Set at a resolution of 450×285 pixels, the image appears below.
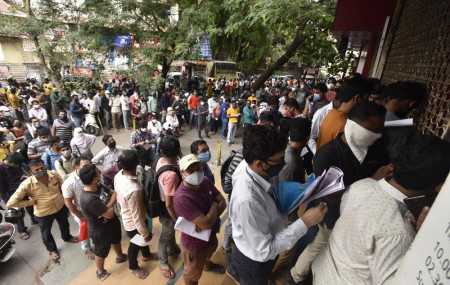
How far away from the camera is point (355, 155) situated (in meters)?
2.08

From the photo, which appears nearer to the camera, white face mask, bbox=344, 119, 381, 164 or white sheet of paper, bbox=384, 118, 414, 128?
white face mask, bbox=344, 119, 381, 164

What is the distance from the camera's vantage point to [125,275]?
2990 millimetres

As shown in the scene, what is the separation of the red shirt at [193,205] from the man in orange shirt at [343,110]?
1.71 metres

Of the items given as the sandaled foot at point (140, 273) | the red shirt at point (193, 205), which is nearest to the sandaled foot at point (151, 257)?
the sandaled foot at point (140, 273)

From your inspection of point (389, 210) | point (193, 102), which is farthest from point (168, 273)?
point (193, 102)

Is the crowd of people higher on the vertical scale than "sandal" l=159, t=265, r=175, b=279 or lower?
higher

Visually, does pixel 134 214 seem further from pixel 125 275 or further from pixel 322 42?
pixel 322 42

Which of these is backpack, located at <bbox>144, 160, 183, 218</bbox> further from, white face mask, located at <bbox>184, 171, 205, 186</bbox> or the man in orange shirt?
the man in orange shirt

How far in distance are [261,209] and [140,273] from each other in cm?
235

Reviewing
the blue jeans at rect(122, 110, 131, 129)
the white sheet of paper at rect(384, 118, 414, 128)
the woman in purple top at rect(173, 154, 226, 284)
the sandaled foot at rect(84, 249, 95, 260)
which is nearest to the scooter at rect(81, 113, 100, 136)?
the blue jeans at rect(122, 110, 131, 129)

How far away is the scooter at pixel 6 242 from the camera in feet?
10.8

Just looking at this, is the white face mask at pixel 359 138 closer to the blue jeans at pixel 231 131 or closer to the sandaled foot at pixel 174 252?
the sandaled foot at pixel 174 252

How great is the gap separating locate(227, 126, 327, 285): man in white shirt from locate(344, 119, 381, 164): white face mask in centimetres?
75

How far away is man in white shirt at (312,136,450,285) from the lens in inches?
45.6
